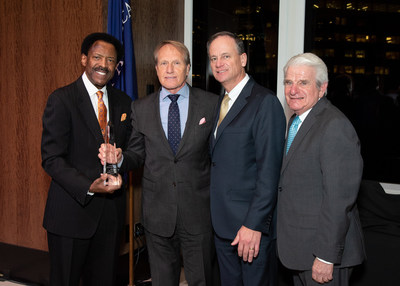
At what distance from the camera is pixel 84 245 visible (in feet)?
7.36

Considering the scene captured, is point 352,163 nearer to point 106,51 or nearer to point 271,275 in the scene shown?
point 271,275

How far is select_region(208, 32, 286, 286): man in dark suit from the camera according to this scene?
1908 mm

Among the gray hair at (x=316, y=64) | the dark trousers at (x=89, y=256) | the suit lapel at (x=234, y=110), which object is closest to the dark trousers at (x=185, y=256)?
the dark trousers at (x=89, y=256)

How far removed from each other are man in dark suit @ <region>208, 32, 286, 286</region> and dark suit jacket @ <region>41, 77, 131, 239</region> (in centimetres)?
73

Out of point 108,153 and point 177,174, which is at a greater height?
point 108,153

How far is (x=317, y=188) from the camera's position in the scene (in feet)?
5.59

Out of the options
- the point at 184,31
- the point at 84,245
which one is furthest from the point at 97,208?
the point at 184,31

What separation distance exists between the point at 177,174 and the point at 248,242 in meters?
0.56

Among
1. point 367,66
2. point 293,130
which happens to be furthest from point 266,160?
point 367,66

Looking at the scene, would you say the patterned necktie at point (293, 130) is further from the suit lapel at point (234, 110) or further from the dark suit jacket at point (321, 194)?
the suit lapel at point (234, 110)

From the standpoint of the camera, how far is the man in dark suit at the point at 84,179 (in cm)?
212

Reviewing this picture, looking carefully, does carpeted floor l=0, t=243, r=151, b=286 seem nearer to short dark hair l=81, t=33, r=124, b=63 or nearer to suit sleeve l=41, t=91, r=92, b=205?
suit sleeve l=41, t=91, r=92, b=205

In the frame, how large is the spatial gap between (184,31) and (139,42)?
2.62 ft

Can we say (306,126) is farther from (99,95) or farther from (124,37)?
(124,37)
